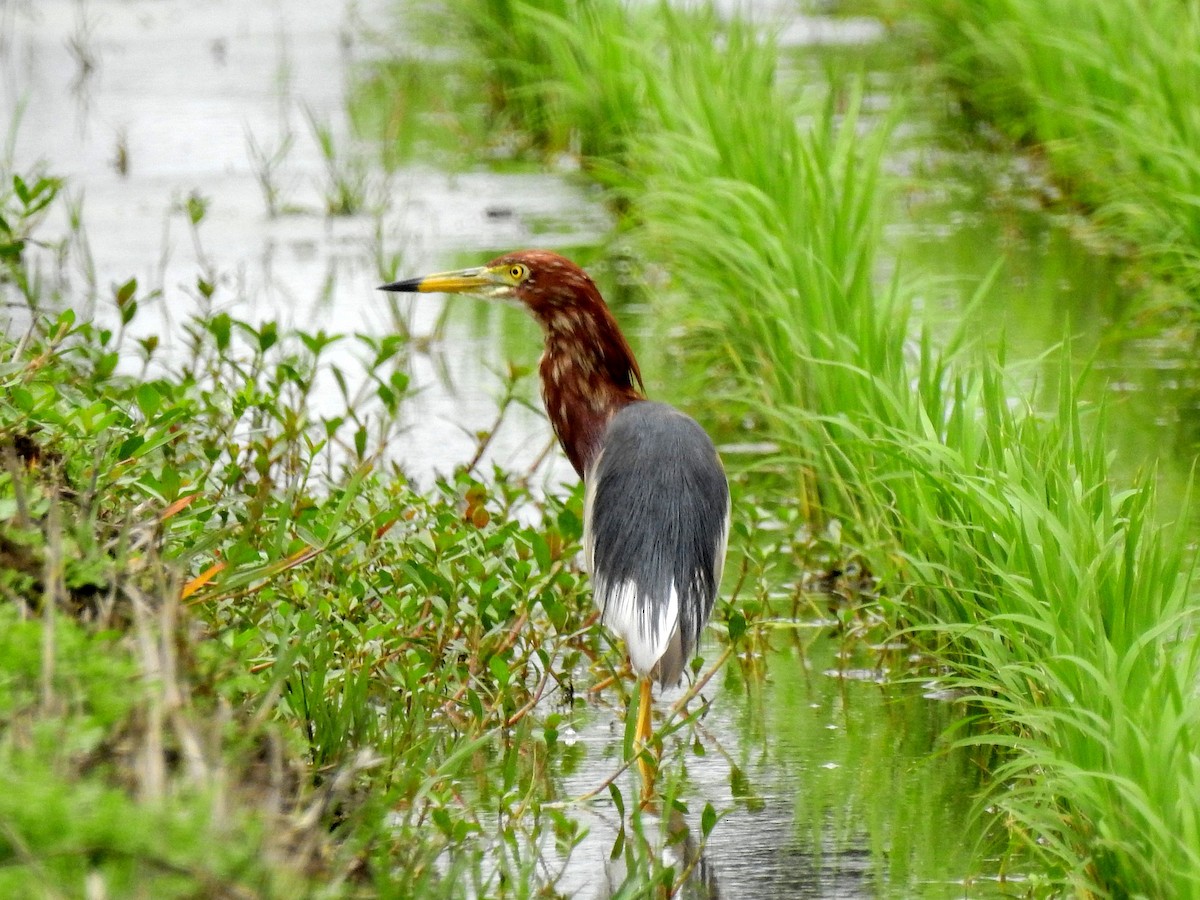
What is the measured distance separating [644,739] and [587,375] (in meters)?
0.95

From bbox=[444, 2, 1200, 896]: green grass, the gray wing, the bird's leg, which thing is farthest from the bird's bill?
the bird's leg

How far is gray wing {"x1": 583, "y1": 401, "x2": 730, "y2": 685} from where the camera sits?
3873 millimetres

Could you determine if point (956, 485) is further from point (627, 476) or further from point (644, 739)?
point (644, 739)

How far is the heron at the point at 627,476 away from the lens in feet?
12.8

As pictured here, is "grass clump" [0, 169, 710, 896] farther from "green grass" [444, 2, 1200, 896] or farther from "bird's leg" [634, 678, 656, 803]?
"green grass" [444, 2, 1200, 896]

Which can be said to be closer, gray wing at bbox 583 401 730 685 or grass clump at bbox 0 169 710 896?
grass clump at bbox 0 169 710 896

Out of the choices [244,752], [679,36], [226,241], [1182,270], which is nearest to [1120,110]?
[1182,270]

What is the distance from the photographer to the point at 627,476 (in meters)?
4.13

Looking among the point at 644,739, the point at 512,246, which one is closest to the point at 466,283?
the point at 644,739

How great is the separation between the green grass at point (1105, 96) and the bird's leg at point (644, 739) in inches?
134

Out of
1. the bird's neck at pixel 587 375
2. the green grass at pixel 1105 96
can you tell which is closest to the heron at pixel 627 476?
the bird's neck at pixel 587 375

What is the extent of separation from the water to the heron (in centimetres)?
34

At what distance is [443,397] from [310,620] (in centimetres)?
359

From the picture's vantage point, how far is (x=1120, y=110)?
8156 mm
